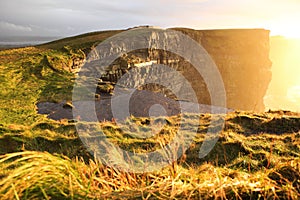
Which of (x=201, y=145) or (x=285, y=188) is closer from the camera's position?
(x=285, y=188)

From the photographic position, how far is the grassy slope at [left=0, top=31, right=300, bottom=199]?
7.02 ft

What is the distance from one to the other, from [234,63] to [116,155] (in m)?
72.8

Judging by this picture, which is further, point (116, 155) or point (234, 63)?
point (234, 63)

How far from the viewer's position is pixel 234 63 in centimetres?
7500

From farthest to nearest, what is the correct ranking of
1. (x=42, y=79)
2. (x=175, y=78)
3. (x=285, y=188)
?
(x=175, y=78), (x=42, y=79), (x=285, y=188)

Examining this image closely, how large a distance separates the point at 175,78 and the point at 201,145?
45.9 meters

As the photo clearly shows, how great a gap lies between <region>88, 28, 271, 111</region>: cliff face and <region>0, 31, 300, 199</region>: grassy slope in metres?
28.0

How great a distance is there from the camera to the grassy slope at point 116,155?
7.02 feet

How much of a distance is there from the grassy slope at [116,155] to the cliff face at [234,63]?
28002 mm

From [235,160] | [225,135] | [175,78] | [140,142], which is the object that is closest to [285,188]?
[235,160]

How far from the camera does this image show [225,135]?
11.0m

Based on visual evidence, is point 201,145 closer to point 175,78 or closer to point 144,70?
point 144,70

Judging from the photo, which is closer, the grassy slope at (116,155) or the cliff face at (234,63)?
the grassy slope at (116,155)

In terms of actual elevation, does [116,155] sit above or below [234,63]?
below
